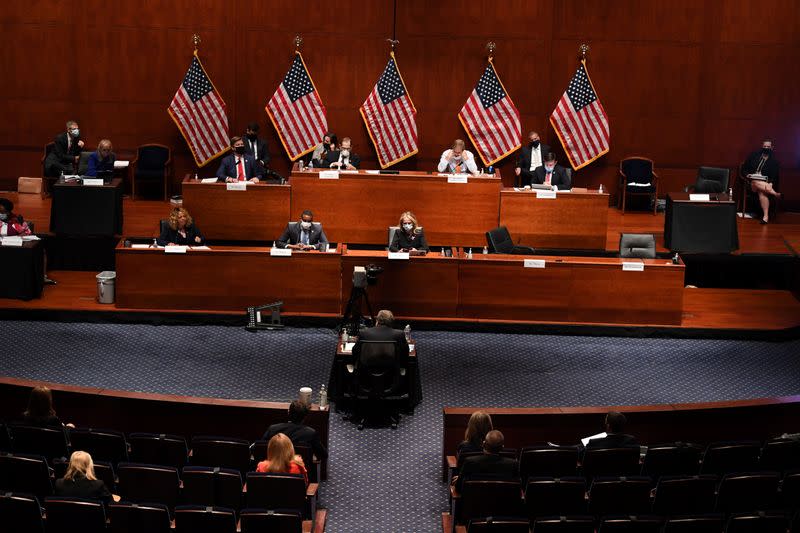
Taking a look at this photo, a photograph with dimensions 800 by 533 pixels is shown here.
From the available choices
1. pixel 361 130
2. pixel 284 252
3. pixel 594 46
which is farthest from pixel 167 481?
pixel 594 46

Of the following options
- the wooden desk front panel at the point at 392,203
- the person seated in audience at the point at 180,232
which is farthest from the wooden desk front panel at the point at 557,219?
the person seated in audience at the point at 180,232

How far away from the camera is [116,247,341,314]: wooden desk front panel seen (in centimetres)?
1215

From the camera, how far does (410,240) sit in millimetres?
12445

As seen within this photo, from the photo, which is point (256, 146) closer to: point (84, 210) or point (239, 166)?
point (239, 166)

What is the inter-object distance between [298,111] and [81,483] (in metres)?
9.86

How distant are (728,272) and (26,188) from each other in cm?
946

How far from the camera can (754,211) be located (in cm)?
1614

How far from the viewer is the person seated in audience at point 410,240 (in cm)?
1232

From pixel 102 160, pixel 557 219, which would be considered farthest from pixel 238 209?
Result: pixel 557 219

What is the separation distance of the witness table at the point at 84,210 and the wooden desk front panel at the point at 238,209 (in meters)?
0.89

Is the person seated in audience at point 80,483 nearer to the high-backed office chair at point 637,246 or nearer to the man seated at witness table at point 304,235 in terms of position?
the man seated at witness table at point 304,235

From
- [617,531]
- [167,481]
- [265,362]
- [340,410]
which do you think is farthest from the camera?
[265,362]

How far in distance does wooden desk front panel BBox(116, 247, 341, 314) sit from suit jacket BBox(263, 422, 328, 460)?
4152mm

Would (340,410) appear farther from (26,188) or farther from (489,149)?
(26,188)
